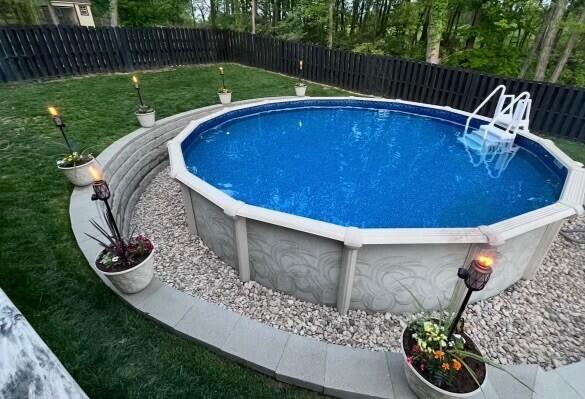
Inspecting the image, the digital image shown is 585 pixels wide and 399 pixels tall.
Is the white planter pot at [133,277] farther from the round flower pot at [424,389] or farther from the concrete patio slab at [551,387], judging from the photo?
the concrete patio slab at [551,387]

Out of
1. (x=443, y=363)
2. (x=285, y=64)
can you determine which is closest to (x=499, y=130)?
(x=443, y=363)

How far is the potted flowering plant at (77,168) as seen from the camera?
4.92 metres

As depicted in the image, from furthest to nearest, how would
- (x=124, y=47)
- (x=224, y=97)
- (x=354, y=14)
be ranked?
(x=354, y=14) → (x=124, y=47) → (x=224, y=97)

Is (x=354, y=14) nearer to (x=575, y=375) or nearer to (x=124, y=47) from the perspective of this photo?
(x=124, y=47)

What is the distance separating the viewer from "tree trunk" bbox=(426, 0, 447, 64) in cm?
1098

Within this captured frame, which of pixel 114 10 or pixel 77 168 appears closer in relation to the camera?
pixel 77 168

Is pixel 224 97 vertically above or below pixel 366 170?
above

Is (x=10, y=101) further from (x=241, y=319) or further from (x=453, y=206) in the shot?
(x=453, y=206)

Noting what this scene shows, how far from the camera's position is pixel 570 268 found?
179 inches

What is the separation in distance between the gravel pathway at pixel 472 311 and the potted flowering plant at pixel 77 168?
1.79 meters

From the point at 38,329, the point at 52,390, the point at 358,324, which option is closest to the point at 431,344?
the point at 358,324

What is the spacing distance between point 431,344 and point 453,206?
134 inches

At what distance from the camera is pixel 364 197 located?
557 cm

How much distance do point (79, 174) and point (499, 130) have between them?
29.6 ft
